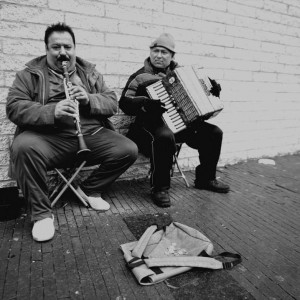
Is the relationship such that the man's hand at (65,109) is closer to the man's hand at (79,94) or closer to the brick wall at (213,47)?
the man's hand at (79,94)

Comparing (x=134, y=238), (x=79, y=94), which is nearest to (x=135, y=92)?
(x=79, y=94)

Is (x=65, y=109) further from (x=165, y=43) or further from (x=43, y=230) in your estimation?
(x=165, y=43)

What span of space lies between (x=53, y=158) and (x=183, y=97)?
150 centimetres

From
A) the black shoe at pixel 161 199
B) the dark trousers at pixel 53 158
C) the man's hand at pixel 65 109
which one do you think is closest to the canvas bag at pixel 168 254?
the black shoe at pixel 161 199

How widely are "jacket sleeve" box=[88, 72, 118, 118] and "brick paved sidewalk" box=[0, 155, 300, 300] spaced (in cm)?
102

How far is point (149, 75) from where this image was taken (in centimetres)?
347

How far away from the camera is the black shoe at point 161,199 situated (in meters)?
3.24

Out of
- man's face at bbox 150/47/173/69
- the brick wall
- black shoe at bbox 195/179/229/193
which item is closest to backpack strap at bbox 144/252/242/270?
black shoe at bbox 195/179/229/193

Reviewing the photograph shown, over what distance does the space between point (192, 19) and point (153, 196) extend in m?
2.65

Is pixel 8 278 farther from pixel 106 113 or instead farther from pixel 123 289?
pixel 106 113

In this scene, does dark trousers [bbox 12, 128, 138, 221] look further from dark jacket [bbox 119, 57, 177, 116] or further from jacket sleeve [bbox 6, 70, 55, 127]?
dark jacket [bbox 119, 57, 177, 116]

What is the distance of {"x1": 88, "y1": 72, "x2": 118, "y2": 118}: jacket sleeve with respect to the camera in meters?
3.01

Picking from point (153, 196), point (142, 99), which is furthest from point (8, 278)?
point (142, 99)

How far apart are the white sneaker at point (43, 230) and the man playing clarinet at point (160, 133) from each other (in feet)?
3.95
